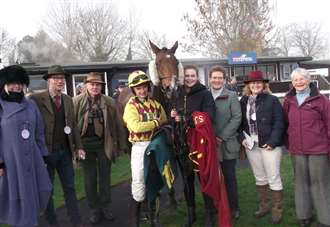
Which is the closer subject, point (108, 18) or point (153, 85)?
point (153, 85)

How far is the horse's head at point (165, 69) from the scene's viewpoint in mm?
5074

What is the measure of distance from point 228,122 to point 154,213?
4.78ft

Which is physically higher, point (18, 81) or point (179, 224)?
point (18, 81)

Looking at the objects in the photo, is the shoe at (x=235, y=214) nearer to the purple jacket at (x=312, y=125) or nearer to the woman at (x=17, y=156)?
the purple jacket at (x=312, y=125)

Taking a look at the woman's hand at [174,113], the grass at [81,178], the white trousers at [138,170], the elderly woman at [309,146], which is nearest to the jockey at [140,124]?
the white trousers at [138,170]

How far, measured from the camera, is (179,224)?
208 inches

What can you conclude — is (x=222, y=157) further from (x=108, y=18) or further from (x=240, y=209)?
(x=108, y=18)

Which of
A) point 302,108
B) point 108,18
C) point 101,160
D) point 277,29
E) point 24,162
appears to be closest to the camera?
point 24,162

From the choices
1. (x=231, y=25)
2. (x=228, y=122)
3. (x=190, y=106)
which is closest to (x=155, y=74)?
(x=190, y=106)

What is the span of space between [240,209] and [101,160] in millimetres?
2030

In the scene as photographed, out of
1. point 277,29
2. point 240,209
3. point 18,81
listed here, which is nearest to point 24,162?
point 18,81

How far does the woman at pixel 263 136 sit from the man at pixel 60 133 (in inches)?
84.4

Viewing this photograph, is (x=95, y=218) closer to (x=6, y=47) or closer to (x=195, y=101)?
(x=195, y=101)

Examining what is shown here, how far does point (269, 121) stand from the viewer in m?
5.02
